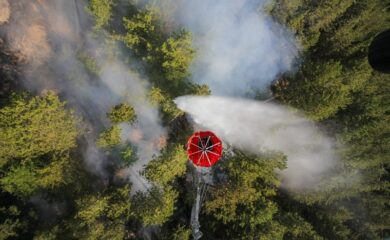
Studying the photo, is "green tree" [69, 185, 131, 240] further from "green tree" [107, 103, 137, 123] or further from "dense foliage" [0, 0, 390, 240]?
"green tree" [107, 103, 137, 123]

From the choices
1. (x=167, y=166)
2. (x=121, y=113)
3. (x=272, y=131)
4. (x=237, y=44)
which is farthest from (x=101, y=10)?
(x=272, y=131)

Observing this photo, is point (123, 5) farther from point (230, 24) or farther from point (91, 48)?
point (230, 24)

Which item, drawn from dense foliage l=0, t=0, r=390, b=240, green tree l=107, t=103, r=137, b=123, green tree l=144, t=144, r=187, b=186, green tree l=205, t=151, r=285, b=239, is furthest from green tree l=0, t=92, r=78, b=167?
green tree l=205, t=151, r=285, b=239

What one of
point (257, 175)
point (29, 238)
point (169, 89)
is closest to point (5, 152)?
point (29, 238)

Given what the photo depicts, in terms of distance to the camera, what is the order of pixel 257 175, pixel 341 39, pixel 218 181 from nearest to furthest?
pixel 257 175 → pixel 218 181 → pixel 341 39

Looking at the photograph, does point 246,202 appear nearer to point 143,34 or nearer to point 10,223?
point 143,34
